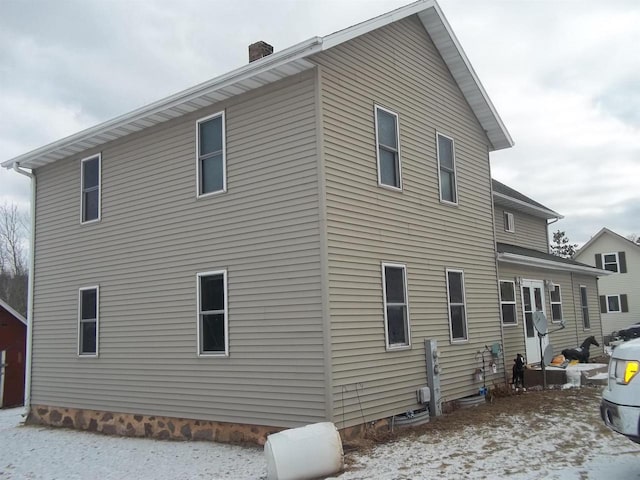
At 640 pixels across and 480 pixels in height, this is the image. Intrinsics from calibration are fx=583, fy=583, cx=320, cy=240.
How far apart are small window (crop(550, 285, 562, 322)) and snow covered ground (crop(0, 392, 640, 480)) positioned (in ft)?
20.9

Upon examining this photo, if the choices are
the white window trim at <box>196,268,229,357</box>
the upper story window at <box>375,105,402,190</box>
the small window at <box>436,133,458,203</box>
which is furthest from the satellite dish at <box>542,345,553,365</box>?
the white window trim at <box>196,268,229,357</box>

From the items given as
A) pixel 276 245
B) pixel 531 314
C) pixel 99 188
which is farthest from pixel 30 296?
pixel 531 314

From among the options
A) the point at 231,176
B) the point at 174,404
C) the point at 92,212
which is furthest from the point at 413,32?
the point at 174,404

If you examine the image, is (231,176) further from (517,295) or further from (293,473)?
(517,295)

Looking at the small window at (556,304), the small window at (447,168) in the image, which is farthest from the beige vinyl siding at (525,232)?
the small window at (447,168)

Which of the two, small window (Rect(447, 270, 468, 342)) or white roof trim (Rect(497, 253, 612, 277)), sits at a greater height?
white roof trim (Rect(497, 253, 612, 277))

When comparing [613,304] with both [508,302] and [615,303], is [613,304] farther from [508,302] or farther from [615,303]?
[508,302]

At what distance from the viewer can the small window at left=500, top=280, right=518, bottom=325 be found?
14.5 metres

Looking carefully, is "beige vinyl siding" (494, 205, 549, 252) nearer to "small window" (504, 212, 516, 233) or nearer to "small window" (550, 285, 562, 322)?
"small window" (504, 212, 516, 233)

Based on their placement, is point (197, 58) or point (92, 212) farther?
point (197, 58)

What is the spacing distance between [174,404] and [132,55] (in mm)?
11430

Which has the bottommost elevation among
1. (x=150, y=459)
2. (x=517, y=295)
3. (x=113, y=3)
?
(x=150, y=459)

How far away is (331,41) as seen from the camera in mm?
8742

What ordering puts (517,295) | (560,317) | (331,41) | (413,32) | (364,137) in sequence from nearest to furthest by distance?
(331,41)
(364,137)
(413,32)
(517,295)
(560,317)
